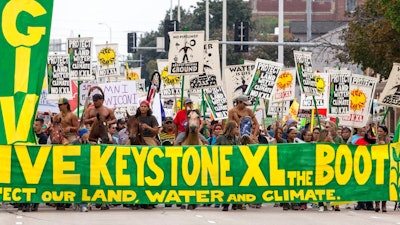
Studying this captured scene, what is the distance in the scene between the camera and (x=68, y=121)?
2272 cm

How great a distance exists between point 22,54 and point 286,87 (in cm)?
1358

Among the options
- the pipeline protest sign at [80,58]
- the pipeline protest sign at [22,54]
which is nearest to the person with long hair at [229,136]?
the pipeline protest sign at [22,54]

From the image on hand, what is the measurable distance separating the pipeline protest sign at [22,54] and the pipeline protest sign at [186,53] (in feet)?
21.2

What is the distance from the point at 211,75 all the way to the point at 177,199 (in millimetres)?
7387

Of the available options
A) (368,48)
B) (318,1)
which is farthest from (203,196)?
(318,1)

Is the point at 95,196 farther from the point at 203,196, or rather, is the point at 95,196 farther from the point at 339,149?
the point at 339,149

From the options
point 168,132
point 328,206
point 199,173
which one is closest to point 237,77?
point 168,132

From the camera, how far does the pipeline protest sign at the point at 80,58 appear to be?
31.9m

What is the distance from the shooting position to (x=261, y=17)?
161 meters

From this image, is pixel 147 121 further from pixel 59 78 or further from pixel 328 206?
pixel 59 78

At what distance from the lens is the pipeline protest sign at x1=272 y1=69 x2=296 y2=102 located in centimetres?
3350

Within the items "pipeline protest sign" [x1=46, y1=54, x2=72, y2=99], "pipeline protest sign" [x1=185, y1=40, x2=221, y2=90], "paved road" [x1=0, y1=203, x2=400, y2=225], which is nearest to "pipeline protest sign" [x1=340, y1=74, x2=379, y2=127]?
"pipeline protest sign" [x1=185, y1=40, x2=221, y2=90]

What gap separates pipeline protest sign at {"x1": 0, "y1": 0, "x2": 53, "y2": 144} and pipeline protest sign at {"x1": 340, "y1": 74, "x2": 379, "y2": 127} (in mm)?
8687

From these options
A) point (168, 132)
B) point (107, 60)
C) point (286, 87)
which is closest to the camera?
point (168, 132)
